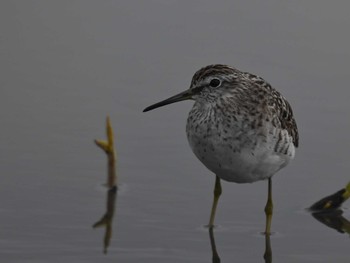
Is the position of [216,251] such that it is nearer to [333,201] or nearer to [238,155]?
[238,155]

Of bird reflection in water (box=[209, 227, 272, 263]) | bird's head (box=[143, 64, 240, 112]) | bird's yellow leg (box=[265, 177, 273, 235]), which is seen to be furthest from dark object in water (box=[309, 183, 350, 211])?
bird's head (box=[143, 64, 240, 112])

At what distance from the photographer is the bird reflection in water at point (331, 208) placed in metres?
10.6

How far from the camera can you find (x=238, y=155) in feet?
31.5

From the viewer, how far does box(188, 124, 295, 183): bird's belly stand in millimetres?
9602

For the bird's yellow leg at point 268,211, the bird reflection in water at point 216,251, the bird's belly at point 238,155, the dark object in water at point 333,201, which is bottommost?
the bird reflection in water at point 216,251

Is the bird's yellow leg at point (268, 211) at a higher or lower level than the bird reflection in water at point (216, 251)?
higher

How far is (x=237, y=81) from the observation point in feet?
33.0

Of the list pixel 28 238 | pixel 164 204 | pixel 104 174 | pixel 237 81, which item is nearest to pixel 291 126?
pixel 237 81

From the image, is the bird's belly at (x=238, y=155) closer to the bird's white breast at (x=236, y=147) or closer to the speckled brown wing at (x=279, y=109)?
the bird's white breast at (x=236, y=147)

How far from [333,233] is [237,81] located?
184 centimetres

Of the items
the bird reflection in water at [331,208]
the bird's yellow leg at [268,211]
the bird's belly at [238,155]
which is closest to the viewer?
the bird's belly at [238,155]

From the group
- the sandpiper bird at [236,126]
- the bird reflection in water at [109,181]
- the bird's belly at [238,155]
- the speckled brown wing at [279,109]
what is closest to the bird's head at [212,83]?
the sandpiper bird at [236,126]

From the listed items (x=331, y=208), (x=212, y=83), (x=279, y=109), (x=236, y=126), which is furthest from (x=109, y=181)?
(x=331, y=208)

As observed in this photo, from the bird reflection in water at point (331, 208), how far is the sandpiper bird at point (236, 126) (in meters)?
0.68
